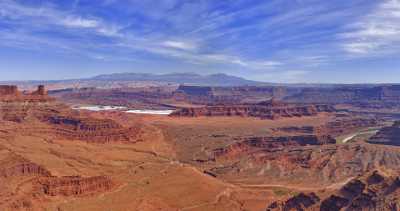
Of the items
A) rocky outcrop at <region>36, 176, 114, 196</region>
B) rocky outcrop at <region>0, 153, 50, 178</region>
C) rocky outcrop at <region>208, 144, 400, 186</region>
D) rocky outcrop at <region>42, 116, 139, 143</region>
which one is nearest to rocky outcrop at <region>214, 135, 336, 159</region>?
rocky outcrop at <region>208, 144, 400, 186</region>

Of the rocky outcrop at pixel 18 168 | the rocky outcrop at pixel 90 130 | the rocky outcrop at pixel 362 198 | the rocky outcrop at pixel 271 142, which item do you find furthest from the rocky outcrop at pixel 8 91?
the rocky outcrop at pixel 362 198

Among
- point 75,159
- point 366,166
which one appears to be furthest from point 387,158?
point 75,159

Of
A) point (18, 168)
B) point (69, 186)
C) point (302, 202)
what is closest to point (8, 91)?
point (18, 168)

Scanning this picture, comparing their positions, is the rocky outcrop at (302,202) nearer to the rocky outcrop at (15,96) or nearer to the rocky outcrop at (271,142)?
the rocky outcrop at (271,142)

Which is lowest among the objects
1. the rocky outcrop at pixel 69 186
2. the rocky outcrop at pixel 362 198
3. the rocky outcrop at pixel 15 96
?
the rocky outcrop at pixel 69 186

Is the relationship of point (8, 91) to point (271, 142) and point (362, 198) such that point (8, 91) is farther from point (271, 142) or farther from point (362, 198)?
point (362, 198)

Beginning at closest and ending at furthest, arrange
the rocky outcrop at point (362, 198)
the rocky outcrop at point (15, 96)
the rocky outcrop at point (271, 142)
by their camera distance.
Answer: the rocky outcrop at point (362, 198) < the rocky outcrop at point (271, 142) < the rocky outcrop at point (15, 96)

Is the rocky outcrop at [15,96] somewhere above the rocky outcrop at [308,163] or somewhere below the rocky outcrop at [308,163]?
above
